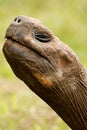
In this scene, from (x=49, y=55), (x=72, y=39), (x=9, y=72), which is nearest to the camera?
(x=49, y=55)

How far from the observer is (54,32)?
10.1 metres

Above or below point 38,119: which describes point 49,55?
below

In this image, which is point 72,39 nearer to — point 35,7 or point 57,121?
point 35,7

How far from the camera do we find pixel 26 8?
1111cm

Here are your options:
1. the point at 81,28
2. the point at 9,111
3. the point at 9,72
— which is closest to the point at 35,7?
the point at 81,28

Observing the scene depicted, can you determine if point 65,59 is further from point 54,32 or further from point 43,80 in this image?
point 54,32

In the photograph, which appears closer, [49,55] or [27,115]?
[49,55]

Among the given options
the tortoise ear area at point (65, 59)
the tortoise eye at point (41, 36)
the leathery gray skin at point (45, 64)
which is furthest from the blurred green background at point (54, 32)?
the tortoise eye at point (41, 36)

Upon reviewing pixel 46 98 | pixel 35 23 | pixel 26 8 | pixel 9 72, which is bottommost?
pixel 46 98

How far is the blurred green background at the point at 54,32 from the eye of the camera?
21.0 ft

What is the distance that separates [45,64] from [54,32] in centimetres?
607

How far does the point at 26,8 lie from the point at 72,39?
4.45ft

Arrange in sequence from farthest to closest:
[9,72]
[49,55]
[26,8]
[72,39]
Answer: [26,8]
[72,39]
[9,72]
[49,55]

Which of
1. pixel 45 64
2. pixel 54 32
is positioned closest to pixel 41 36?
pixel 45 64
